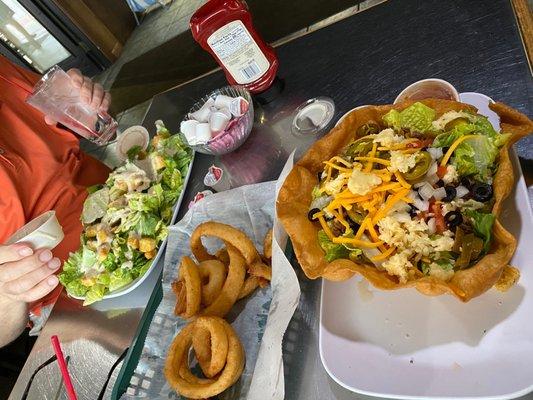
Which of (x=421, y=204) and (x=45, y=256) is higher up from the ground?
(x=45, y=256)

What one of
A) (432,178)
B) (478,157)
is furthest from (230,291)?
(478,157)

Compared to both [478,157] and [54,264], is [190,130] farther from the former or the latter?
[478,157]

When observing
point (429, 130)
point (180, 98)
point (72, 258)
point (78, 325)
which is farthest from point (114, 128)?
point (429, 130)

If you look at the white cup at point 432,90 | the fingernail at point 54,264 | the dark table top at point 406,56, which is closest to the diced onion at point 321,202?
the white cup at point 432,90

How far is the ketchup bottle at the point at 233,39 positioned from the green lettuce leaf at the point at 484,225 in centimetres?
121

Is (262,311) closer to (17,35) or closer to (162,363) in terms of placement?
(162,363)

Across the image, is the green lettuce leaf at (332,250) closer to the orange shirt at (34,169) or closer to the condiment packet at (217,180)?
the condiment packet at (217,180)

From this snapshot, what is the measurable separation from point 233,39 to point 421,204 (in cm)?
112

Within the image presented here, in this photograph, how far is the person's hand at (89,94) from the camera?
8.62 ft

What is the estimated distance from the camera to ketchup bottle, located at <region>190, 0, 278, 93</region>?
75.0 inches

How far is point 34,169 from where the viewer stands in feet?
8.51

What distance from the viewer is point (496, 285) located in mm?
1124

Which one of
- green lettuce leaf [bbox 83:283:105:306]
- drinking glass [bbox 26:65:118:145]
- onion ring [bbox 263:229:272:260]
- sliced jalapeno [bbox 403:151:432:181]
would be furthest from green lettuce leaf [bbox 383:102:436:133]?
drinking glass [bbox 26:65:118:145]

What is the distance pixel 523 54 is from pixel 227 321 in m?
1.41
